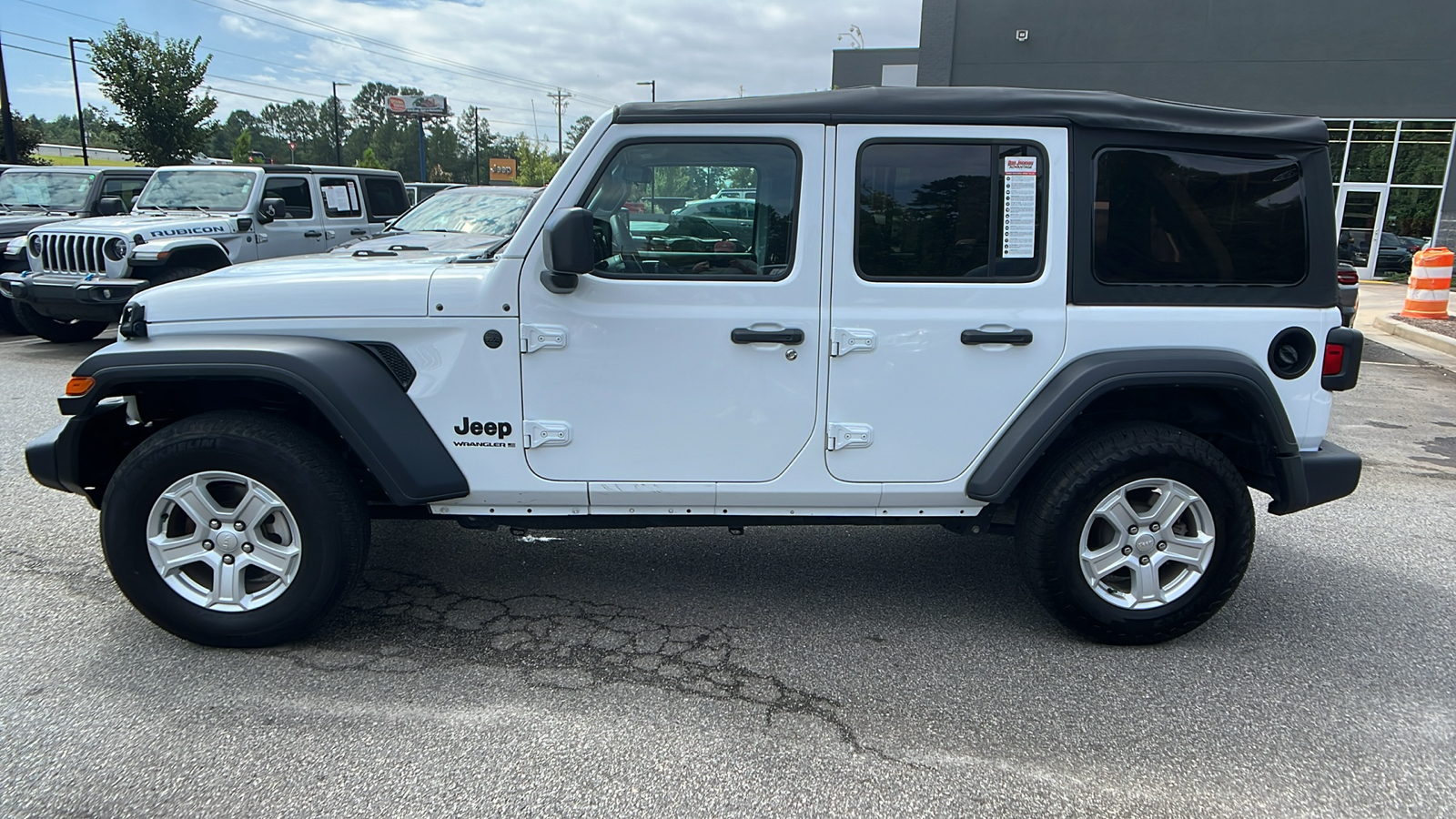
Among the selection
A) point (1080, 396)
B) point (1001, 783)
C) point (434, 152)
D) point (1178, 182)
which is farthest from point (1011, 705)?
point (434, 152)

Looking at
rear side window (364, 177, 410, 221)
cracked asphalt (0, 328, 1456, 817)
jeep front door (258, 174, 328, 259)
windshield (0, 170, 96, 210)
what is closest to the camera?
cracked asphalt (0, 328, 1456, 817)

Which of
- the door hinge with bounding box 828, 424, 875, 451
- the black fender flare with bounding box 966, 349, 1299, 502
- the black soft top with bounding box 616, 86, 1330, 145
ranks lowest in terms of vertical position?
the door hinge with bounding box 828, 424, 875, 451

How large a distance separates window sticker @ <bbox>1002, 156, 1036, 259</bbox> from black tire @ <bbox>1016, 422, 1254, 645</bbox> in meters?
0.74

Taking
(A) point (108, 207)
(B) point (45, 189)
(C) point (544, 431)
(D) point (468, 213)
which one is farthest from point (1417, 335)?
(B) point (45, 189)

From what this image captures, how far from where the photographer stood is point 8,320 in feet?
34.9

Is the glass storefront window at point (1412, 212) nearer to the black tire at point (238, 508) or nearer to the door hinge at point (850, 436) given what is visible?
the door hinge at point (850, 436)

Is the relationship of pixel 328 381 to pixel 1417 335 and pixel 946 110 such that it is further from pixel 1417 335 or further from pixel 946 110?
pixel 1417 335

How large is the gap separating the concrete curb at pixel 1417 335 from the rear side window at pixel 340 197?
1311 centimetres

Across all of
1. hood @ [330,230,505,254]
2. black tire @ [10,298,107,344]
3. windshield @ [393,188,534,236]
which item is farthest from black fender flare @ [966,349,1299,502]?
black tire @ [10,298,107,344]

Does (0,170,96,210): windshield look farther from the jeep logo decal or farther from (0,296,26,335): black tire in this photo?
the jeep logo decal

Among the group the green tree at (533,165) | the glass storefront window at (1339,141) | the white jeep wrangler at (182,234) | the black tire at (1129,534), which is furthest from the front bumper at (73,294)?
the green tree at (533,165)

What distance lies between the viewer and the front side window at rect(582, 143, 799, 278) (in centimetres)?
317

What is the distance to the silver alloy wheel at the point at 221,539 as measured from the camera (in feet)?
10.4

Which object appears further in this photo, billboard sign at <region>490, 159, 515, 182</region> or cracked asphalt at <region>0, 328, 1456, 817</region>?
billboard sign at <region>490, 159, 515, 182</region>
